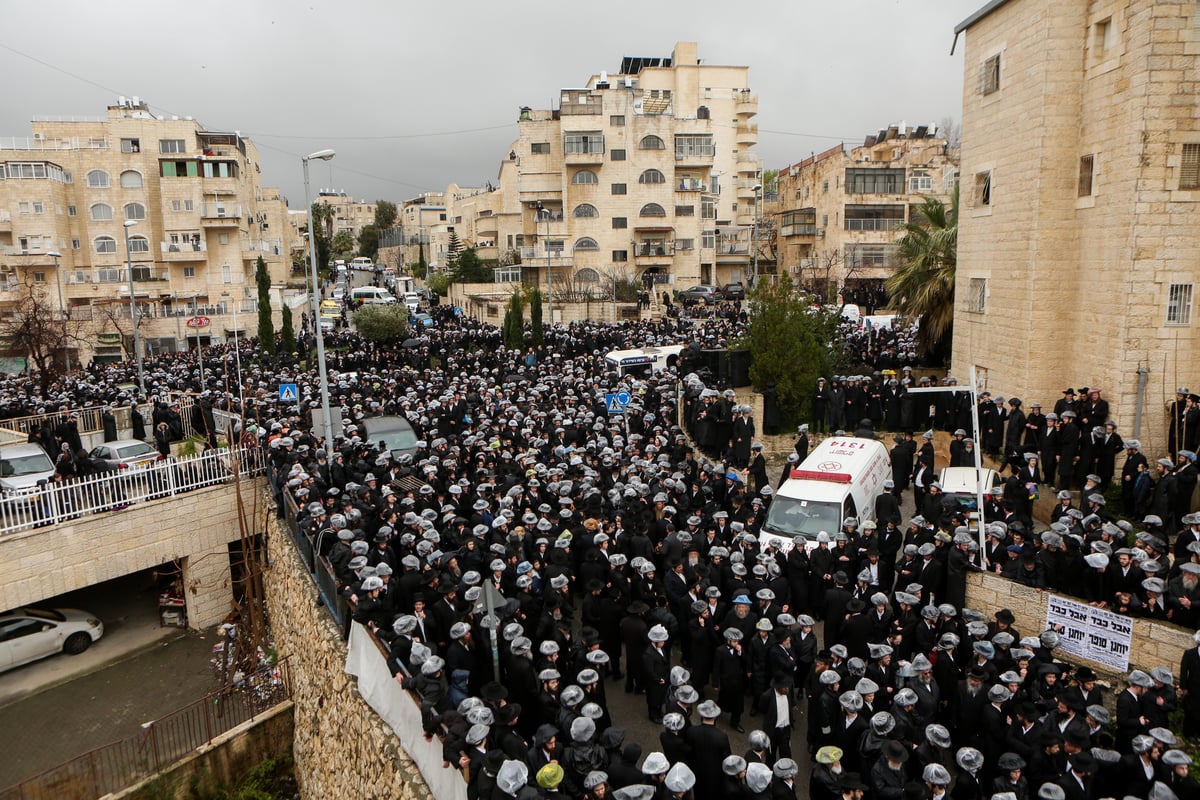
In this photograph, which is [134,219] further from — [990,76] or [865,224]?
[990,76]

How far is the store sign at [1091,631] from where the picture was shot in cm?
833

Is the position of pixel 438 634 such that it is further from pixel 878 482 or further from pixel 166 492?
pixel 166 492

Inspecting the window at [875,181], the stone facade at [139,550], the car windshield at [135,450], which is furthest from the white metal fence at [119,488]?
the window at [875,181]

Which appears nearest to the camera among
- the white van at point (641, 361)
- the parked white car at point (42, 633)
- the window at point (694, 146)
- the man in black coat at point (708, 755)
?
the man in black coat at point (708, 755)

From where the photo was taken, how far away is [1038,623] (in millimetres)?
9055

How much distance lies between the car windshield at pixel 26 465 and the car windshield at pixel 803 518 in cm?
1488

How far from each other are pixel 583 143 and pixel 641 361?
94.2 ft

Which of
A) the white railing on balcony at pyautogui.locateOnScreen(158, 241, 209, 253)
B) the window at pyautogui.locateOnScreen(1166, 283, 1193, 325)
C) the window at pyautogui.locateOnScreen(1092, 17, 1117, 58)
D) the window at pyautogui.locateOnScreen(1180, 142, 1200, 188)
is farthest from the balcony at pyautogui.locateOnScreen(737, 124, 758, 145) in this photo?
the window at pyautogui.locateOnScreen(1166, 283, 1193, 325)

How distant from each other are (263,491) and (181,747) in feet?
19.5

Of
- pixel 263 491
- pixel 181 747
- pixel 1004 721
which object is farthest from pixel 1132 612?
pixel 263 491

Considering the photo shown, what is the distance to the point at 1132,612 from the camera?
823 cm

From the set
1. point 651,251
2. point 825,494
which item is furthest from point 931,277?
point 651,251

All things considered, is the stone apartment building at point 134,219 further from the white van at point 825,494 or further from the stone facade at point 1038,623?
the stone facade at point 1038,623

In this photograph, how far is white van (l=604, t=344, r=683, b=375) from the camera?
23.4m
